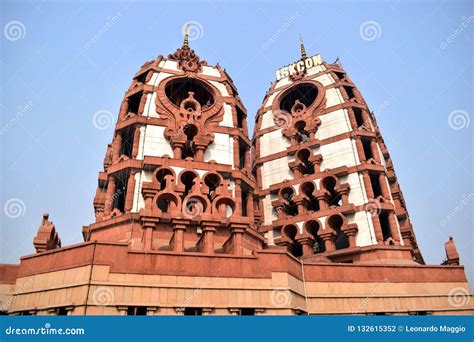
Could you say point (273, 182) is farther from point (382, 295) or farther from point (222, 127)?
point (382, 295)

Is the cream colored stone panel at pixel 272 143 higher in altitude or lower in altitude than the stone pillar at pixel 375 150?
higher

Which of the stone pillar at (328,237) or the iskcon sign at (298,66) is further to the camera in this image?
the iskcon sign at (298,66)

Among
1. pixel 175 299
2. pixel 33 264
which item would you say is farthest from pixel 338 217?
pixel 33 264

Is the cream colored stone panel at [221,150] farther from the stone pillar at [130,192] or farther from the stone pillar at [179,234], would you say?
the stone pillar at [179,234]

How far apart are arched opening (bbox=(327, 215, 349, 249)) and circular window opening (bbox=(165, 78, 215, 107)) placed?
14143 mm

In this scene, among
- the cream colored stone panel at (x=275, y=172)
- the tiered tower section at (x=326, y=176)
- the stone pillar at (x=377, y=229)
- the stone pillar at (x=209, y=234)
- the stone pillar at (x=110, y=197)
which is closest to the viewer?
the stone pillar at (x=209, y=234)

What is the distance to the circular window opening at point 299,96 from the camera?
38.7 meters

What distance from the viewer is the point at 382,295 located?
856 inches

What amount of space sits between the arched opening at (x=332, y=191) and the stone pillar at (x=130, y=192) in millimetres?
16806

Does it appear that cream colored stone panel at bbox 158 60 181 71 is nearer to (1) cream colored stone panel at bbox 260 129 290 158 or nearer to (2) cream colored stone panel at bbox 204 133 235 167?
(2) cream colored stone panel at bbox 204 133 235 167

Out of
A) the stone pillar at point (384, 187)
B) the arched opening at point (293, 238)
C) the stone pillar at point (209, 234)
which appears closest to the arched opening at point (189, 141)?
the stone pillar at point (209, 234)

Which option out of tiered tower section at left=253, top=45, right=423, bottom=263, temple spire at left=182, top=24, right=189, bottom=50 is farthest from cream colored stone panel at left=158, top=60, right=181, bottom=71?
tiered tower section at left=253, top=45, right=423, bottom=263

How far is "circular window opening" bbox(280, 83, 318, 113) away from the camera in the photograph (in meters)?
38.7

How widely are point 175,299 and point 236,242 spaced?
4349 mm
